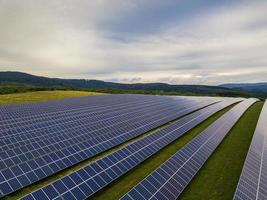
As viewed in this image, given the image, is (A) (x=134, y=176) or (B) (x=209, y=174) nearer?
(A) (x=134, y=176)

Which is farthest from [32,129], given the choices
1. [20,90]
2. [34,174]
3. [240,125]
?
[20,90]

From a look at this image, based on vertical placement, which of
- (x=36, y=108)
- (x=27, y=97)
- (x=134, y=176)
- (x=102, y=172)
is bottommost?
(x=27, y=97)

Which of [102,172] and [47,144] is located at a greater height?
[47,144]

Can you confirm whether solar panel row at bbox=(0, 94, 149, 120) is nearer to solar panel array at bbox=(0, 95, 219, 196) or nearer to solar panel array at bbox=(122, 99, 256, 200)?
solar panel array at bbox=(0, 95, 219, 196)

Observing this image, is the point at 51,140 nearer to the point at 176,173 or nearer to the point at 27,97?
the point at 176,173

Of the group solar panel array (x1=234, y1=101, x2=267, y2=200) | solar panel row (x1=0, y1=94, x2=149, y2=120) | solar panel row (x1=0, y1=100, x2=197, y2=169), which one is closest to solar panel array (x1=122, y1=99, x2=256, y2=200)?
solar panel array (x1=234, y1=101, x2=267, y2=200)

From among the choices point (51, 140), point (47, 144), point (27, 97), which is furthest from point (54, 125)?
point (27, 97)
